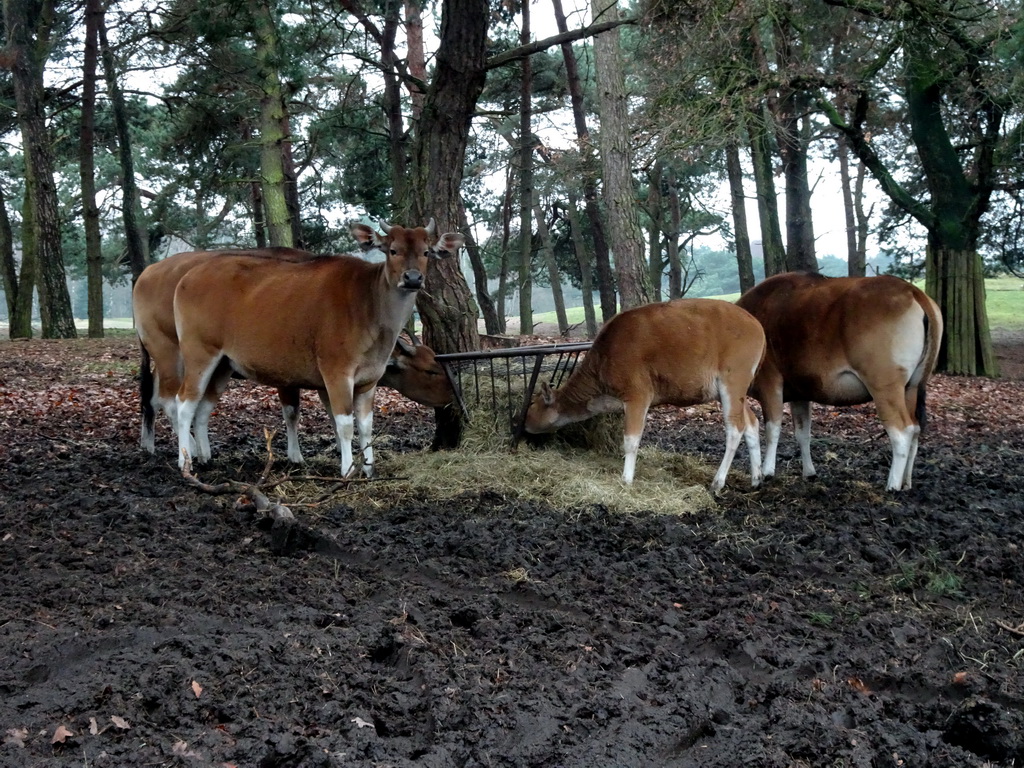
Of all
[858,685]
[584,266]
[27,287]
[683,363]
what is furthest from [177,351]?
[584,266]

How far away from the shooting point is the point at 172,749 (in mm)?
2994

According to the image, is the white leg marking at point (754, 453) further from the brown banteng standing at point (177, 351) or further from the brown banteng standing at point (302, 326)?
the brown banteng standing at point (302, 326)

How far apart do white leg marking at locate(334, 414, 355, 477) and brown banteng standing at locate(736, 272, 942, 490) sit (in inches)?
131

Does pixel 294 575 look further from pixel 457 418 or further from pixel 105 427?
pixel 105 427

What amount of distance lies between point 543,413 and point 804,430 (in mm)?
2207

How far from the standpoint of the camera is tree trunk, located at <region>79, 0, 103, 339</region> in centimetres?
2020

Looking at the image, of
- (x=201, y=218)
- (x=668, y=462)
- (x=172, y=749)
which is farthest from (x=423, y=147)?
(x=201, y=218)

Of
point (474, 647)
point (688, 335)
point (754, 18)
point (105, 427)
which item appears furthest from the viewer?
point (754, 18)

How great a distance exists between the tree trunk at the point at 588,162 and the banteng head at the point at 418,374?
1175 centimetres

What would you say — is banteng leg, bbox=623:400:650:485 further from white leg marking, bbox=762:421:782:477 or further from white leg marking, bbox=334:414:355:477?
white leg marking, bbox=334:414:355:477

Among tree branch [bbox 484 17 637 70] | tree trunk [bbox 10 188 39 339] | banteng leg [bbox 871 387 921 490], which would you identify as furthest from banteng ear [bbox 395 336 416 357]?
tree trunk [bbox 10 188 39 339]

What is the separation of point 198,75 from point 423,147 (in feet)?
45.8

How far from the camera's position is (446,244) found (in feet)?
23.7

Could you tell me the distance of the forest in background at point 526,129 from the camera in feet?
36.9
